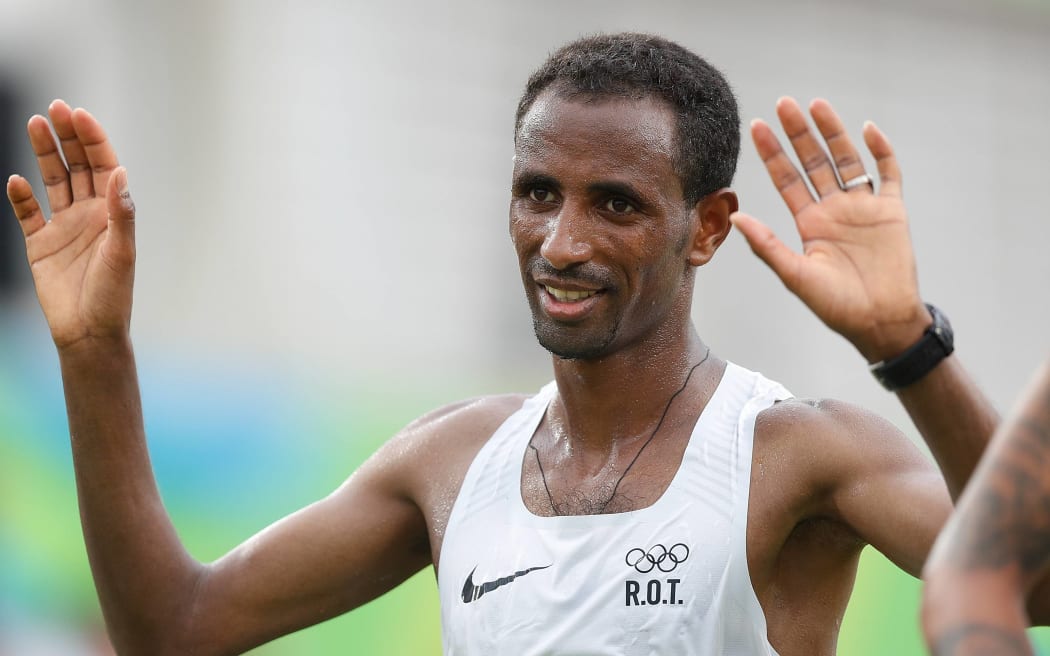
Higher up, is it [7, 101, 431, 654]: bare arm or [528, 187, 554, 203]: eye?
[528, 187, 554, 203]: eye

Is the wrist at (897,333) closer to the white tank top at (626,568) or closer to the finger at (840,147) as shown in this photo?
the finger at (840,147)

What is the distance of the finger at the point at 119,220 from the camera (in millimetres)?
3674

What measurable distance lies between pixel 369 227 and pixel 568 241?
8057 mm

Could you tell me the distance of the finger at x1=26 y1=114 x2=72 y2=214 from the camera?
3729 millimetres

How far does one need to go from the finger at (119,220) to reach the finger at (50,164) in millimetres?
162

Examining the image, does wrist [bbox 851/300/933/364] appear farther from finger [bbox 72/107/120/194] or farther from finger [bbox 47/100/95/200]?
finger [bbox 47/100/95/200]

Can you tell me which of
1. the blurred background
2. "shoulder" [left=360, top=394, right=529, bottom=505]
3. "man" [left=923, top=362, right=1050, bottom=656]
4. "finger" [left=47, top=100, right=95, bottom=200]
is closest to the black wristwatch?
"man" [left=923, top=362, right=1050, bottom=656]

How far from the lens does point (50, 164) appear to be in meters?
3.78

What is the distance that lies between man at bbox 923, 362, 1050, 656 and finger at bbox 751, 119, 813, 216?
1113mm

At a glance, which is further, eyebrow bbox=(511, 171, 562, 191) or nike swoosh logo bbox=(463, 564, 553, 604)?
eyebrow bbox=(511, 171, 562, 191)

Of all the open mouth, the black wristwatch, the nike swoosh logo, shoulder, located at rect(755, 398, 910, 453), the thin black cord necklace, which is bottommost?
the nike swoosh logo

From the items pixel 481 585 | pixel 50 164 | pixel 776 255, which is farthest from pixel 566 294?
pixel 50 164

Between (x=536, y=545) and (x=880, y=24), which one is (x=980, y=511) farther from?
(x=880, y=24)

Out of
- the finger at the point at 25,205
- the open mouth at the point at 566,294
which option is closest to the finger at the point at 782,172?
the open mouth at the point at 566,294
